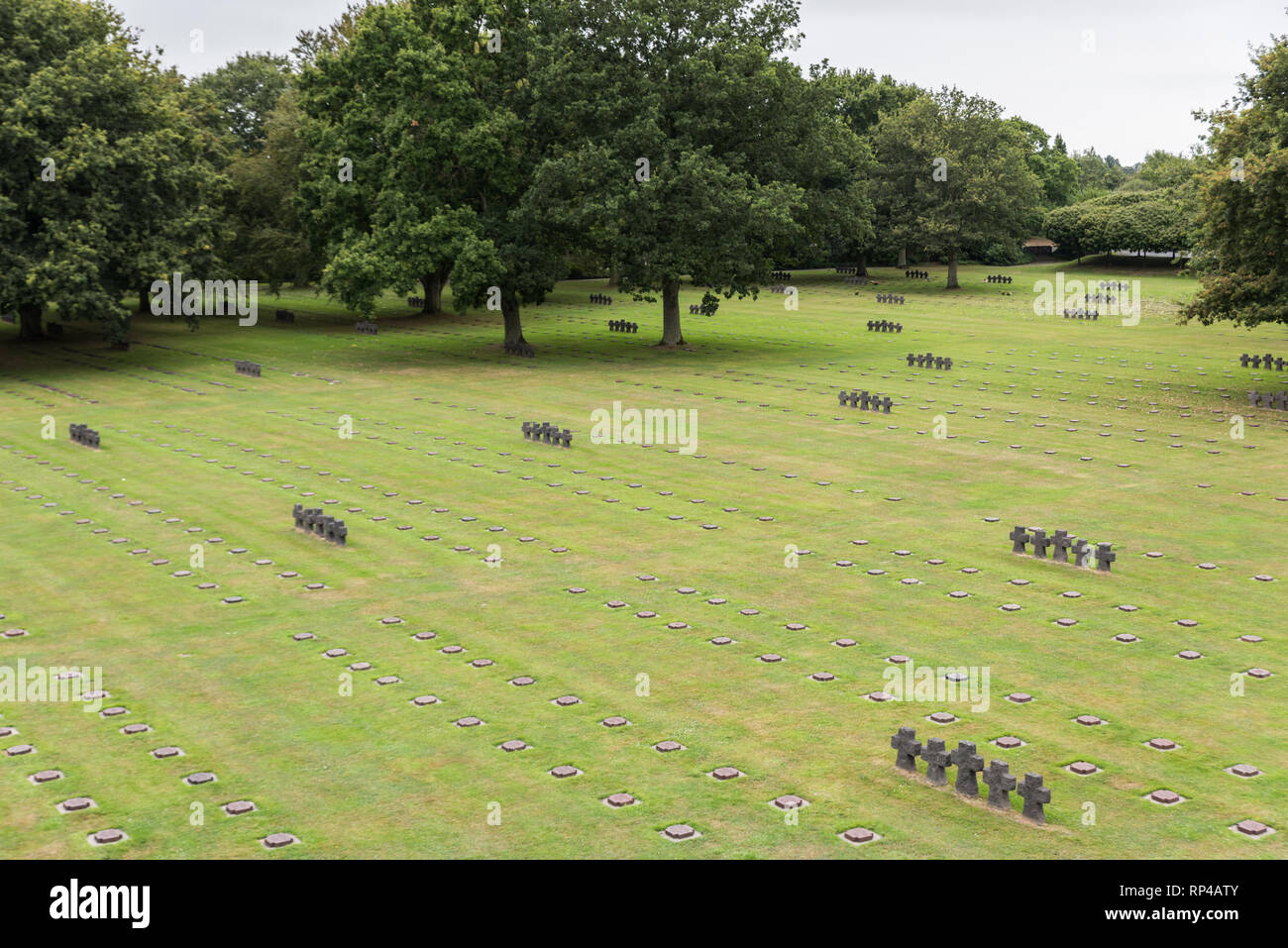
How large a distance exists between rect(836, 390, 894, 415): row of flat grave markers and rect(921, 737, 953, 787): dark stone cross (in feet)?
75.0

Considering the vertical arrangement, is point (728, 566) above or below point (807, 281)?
below

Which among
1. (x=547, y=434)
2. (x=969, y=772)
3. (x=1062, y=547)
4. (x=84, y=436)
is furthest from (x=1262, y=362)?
(x=84, y=436)

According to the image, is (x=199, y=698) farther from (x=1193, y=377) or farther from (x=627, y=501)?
(x=1193, y=377)

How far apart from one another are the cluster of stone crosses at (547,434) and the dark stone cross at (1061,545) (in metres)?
13.4

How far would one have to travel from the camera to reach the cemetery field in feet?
36.8

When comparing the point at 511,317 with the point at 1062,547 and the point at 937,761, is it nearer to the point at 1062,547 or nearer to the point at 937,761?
the point at 1062,547

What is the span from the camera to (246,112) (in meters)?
69.9

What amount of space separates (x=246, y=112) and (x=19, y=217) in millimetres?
29548

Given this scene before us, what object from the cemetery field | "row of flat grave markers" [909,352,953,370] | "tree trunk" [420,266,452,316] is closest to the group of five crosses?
"row of flat grave markers" [909,352,953,370]

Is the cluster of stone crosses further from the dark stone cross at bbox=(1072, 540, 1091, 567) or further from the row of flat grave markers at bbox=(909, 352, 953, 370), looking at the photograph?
the row of flat grave markers at bbox=(909, 352, 953, 370)

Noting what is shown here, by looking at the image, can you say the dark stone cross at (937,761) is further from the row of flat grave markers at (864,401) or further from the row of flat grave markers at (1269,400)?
the row of flat grave markers at (1269,400)

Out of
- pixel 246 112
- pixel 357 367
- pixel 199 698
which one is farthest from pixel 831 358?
pixel 246 112

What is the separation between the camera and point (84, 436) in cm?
3069

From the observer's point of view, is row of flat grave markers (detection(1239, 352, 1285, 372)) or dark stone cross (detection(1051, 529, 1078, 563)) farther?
row of flat grave markers (detection(1239, 352, 1285, 372))
